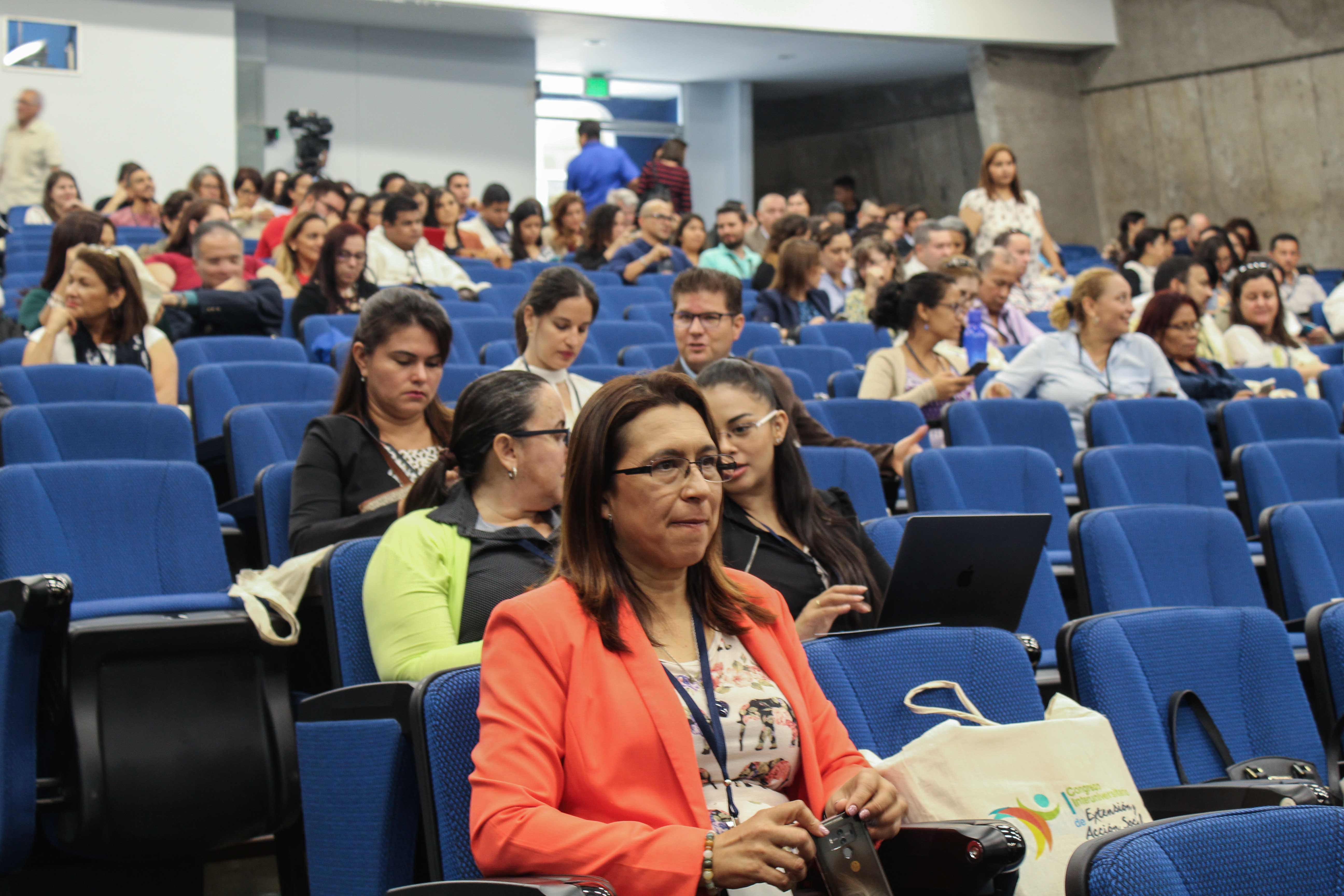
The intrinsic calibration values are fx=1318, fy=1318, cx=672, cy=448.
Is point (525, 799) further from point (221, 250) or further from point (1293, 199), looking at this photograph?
point (1293, 199)

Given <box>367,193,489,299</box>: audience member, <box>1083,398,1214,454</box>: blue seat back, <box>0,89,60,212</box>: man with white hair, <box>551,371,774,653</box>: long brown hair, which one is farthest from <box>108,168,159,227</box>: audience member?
<box>551,371,774,653</box>: long brown hair

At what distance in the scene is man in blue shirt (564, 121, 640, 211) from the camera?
382 inches

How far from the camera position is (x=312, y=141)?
34.8 ft

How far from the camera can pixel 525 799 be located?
135cm

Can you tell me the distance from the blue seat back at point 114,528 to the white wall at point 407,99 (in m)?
9.57

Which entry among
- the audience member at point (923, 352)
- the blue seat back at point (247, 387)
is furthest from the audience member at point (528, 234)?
the blue seat back at point (247, 387)

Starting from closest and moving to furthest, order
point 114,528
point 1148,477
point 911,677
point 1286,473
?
1. point 911,677
2. point 114,528
3. point 1148,477
4. point 1286,473

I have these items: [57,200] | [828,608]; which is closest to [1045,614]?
[828,608]

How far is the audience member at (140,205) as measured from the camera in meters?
8.30

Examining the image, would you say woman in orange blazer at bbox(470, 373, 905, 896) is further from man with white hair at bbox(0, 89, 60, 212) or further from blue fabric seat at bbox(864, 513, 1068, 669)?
A: man with white hair at bbox(0, 89, 60, 212)

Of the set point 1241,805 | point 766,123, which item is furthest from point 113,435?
point 766,123

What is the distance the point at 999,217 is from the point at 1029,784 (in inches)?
260

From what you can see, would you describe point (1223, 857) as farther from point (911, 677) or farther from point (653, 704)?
point (911, 677)

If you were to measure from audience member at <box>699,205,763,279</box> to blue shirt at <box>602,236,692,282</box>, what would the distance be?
17 cm
